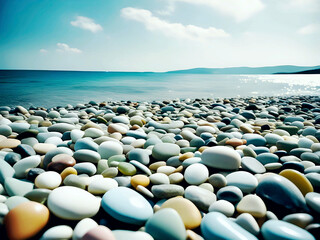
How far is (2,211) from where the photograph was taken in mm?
815

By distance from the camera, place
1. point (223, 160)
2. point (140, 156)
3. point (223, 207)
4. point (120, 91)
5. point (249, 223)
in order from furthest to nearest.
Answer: point (120, 91) → point (140, 156) → point (223, 160) → point (223, 207) → point (249, 223)

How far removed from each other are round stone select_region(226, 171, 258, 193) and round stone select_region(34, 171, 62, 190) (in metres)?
0.90

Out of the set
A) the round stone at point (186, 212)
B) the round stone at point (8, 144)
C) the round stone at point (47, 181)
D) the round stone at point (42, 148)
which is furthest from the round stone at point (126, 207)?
the round stone at point (8, 144)

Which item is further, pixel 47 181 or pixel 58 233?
pixel 47 181

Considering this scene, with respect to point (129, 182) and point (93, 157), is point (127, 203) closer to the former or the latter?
point (129, 182)

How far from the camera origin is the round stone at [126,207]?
824mm

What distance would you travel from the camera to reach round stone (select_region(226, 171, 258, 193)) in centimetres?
107

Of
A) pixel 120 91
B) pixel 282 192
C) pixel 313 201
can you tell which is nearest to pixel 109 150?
pixel 282 192

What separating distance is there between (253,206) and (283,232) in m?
0.16

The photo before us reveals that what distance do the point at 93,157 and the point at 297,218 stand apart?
113cm

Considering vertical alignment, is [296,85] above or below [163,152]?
above

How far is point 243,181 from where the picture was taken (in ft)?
3.59

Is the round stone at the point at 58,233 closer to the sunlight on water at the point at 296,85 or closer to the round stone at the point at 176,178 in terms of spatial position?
the round stone at the point at 176,178

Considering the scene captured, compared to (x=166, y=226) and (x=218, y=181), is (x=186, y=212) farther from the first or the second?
(x=218, y=181)
